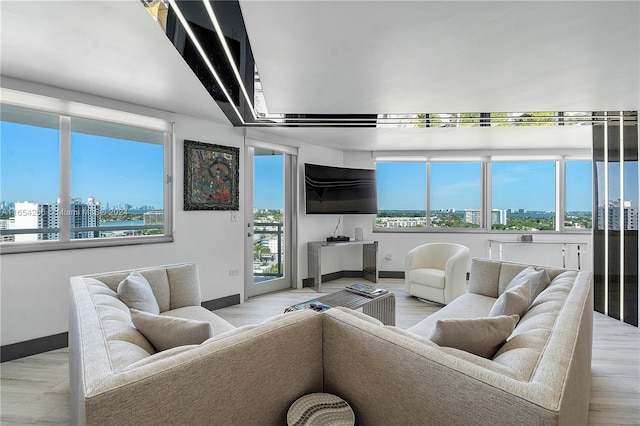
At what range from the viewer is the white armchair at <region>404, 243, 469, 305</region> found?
3.73 meters

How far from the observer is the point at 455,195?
219 inches

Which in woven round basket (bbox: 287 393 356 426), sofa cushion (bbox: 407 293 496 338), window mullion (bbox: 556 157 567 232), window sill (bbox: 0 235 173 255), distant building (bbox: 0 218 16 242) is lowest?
sofa cushion (bbox: 407 293 496 338)

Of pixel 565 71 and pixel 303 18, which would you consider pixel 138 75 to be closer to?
pixel 303 18

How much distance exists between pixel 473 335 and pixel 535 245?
507cm

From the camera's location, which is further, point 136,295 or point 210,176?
point 210,176

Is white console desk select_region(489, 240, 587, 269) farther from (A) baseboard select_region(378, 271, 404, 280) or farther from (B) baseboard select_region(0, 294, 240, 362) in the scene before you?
(B) baseboard select_region(0, 294, 240, 362)

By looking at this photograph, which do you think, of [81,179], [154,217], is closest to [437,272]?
[154,217]

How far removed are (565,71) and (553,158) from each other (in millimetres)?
3657

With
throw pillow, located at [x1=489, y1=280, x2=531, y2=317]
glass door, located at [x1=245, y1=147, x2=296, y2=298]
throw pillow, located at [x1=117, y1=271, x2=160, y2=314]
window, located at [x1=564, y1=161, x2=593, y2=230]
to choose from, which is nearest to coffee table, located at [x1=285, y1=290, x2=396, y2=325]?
throw pillow, located at [x1=489, y1=280, x2=531, y2=317]

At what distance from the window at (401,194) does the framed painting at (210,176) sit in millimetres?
2851

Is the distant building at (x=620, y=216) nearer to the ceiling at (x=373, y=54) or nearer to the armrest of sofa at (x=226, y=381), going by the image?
the ceiling at (x=373, y=54)

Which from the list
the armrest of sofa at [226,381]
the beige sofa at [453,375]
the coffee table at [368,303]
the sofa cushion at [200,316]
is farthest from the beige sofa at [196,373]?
the coffee table at [368,303]

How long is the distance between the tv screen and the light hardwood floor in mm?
2080

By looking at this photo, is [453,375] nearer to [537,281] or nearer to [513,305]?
[513,305]
